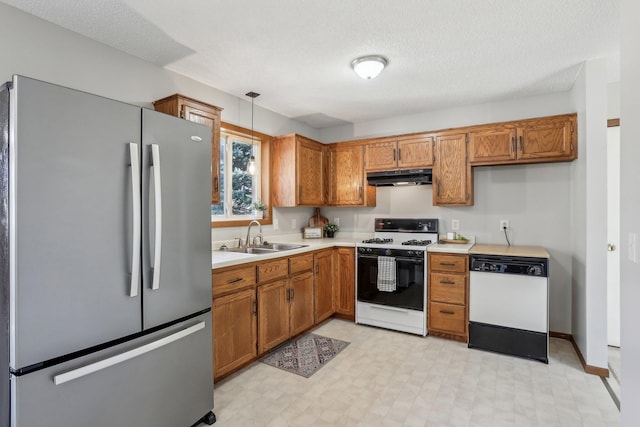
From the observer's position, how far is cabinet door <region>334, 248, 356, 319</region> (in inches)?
151

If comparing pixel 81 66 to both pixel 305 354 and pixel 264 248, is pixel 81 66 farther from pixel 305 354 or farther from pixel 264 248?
pixel 305 354

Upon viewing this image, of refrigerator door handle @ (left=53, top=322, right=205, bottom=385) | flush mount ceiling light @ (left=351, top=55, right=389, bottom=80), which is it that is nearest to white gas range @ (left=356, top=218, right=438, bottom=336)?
flush mount ceiling light @ (left=351, top=55, right=389, bottom=80)

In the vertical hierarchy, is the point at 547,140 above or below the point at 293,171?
above

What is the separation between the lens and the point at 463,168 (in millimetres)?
3584

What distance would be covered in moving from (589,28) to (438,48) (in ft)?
3.08

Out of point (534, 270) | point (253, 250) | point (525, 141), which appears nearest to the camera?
point (534, 270)

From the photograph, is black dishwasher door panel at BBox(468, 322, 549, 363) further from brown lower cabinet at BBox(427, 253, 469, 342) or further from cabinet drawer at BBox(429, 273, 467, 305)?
cabinet drawer at BBox(429, 273, 467, 305)

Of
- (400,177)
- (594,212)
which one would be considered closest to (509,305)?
(594,212)

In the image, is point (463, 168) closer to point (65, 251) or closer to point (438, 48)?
point (438, 48)

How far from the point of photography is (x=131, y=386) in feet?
5.36

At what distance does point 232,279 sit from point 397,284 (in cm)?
180

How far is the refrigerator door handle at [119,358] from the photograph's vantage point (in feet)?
4.58

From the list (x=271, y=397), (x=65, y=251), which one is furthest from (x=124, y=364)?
(x=271, y=397)

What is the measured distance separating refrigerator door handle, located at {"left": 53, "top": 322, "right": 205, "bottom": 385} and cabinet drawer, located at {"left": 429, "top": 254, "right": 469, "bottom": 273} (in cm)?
234
